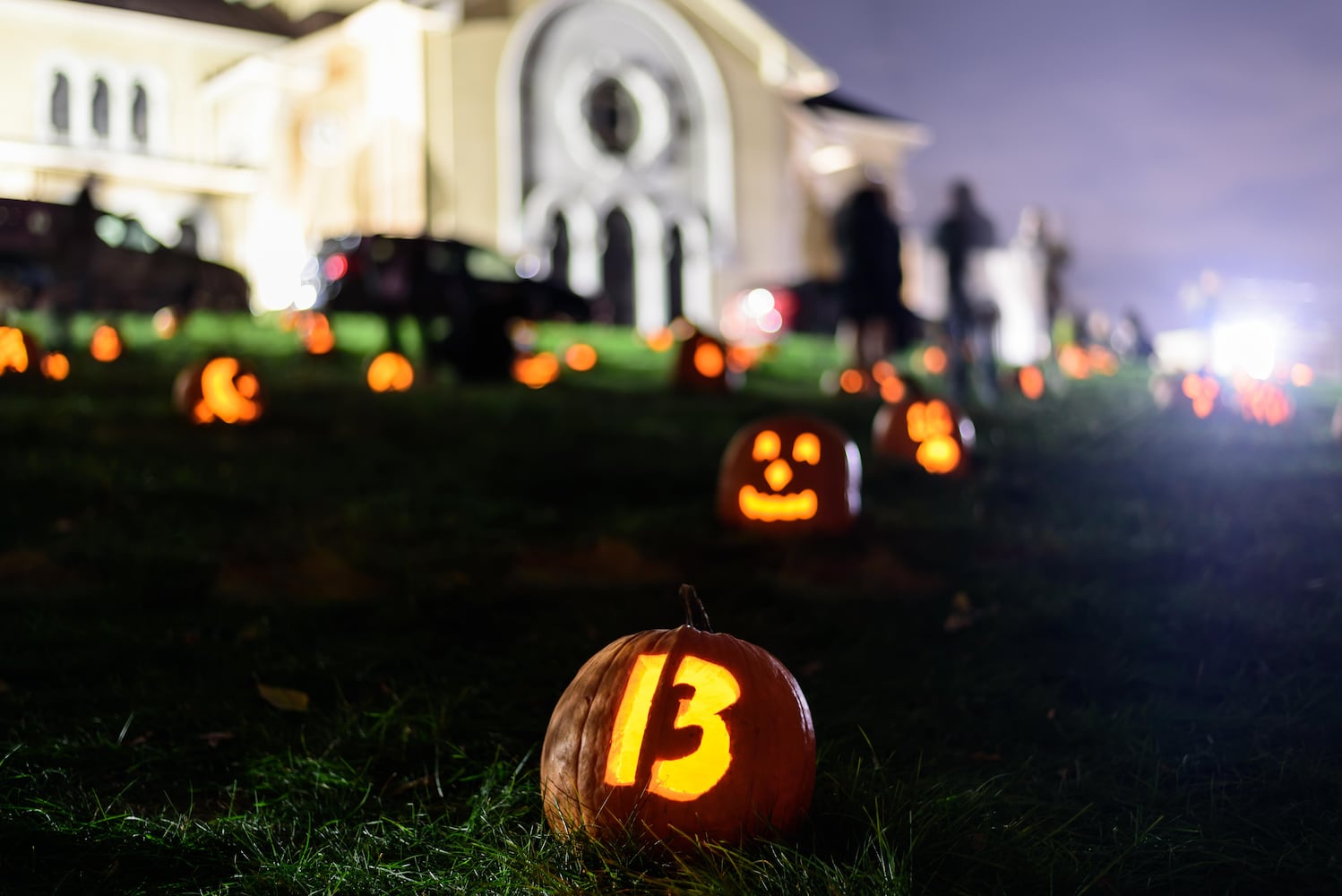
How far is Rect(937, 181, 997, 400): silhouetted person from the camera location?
1073 cm

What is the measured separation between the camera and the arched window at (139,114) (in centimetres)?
2128

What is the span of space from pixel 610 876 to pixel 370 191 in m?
21.4

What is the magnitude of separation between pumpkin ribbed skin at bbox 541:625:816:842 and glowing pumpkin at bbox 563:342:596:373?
10479 millimetres

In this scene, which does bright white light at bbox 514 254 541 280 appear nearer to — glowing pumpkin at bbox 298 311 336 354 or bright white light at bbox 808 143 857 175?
glowing pumpkin at bbox 298 311 336 354

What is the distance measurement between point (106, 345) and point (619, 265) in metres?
15.3

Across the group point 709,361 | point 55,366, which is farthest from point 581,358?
point 55,366

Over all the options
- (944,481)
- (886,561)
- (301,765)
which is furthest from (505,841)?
(944,481)

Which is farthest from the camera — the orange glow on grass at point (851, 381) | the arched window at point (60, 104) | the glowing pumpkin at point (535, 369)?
the arched window at point (60, 104)

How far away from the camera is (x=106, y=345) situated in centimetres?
1049

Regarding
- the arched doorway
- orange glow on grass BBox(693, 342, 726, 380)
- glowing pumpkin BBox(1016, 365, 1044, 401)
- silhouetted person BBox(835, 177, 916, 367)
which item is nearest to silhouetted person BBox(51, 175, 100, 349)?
orange glow on grass BBox(693, 342, 726, 380)

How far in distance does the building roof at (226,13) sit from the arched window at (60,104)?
1972 millimetres

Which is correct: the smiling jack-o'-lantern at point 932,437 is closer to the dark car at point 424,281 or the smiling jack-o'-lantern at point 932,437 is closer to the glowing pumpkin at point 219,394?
the glowing pumpkin at point 219,394

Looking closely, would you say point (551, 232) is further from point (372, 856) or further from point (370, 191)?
point (372, 856)

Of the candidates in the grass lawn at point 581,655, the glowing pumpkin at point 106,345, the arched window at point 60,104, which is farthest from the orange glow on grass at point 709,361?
the arched window at point 60,104
